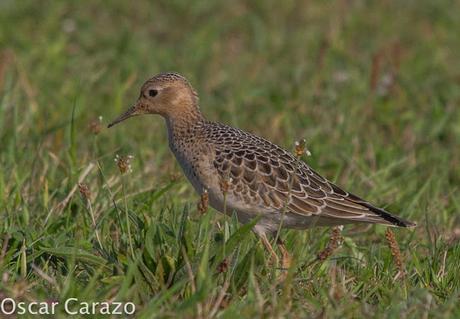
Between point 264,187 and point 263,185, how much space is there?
0.05ft

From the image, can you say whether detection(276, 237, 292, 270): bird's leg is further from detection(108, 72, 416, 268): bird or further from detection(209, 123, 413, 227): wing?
detection(209, 123, 413, 227): wing

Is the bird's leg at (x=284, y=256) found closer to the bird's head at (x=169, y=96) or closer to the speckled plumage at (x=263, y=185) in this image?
the speckled plumage at (x=263, y=185)

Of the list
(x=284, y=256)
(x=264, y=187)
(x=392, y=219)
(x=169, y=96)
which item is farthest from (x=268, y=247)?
(x=169, y=96)

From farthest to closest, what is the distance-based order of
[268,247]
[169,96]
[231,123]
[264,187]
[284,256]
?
1. [231,123]
2. [169,96]
3. [264,187]
4. [284,256]
5. [268,247]

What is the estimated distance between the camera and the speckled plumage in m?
6.93

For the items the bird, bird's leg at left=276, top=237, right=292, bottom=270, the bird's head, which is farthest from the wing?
the bird's head

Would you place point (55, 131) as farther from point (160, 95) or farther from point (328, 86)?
point (328, 86)

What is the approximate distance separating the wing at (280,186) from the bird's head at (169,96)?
0.57m

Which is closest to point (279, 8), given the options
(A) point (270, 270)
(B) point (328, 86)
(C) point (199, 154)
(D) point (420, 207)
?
(B) point (328, 86)

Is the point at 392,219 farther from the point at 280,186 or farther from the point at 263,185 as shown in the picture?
the point at 263,185

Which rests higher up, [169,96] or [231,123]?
[169,96]

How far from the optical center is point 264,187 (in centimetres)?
700

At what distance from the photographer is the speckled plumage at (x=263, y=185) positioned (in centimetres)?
693

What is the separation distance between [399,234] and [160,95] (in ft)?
6.68
